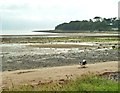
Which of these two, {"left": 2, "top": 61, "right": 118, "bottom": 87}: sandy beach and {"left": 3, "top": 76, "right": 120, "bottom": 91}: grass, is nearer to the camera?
{"left": 3, "top": 76, "right": 120, "bottom": 91}: grass

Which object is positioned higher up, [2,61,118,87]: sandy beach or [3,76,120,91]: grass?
[3,76,120,91]: grass

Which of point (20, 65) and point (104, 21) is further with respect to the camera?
point (104, 21)

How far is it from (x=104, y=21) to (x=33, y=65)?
15415cm

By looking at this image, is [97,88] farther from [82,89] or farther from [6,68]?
[6,68]

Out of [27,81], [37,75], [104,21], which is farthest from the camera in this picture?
[104,21]

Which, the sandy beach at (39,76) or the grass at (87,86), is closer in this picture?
the grass at (87,86)

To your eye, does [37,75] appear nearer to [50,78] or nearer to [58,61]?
[50,78]

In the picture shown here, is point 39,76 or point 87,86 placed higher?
point 87,86

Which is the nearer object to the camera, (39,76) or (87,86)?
(87,86)

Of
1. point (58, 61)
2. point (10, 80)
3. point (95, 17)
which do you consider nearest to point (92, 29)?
point (95, 17)

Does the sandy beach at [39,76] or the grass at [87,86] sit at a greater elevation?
the grass at [87,86]

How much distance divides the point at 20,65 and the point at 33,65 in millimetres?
1083

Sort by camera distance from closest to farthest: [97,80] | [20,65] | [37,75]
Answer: [97,80] → [37,75] → [20,65]

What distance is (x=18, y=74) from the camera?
23.7 m
